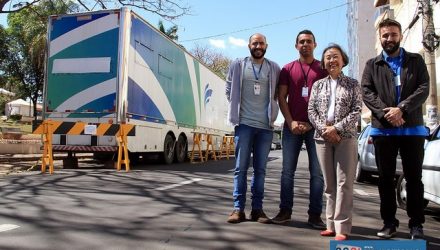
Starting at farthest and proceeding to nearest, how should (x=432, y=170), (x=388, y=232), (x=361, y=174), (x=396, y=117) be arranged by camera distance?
(x=361, y=174)
(x=432, y=170)
(x=388, y=232)
(x=396, y=117)

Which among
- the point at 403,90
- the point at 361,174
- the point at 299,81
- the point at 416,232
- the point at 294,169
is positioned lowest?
the point at 416,232

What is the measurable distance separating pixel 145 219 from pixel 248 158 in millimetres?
1259

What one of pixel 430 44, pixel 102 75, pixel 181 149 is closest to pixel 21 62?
pixel 181 149

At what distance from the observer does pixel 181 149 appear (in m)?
15.4

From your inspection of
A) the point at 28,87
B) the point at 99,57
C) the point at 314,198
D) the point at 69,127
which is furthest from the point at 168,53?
the point at 28,87

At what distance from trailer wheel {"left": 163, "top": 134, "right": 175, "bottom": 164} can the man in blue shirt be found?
32.1ft

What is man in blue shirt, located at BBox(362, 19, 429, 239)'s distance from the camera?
14.1 feet

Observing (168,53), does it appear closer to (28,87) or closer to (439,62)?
(439,62)

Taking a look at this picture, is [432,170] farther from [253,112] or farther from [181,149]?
[181,149]

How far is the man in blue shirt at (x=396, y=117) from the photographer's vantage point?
4301 millimetres

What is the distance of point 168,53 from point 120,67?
10.5 feet

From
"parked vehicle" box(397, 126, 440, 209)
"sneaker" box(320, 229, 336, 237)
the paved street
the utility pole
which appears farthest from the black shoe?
the utility pole

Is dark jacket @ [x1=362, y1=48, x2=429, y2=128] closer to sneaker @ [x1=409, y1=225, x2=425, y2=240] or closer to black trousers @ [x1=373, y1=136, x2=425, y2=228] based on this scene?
black trousers @ [x1=373, y1=136, x2=425, y2=228]

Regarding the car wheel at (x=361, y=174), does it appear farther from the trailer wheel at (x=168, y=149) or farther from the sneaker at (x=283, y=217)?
the sneaker at (x=283, y=217)
